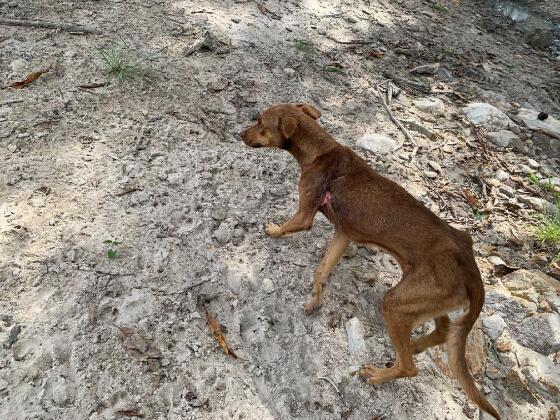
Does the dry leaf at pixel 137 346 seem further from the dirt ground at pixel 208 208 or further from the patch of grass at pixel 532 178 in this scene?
the patch of grass at pixel 532 178

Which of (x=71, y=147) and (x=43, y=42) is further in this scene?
(x=43, y=42)

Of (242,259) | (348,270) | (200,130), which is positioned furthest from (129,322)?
(200,130)

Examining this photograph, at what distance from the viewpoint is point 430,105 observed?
21.4 feet

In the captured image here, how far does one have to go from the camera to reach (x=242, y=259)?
4.22 metres

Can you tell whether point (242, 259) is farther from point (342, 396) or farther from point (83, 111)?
point (83, 111)

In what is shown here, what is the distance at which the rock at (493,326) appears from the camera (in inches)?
159

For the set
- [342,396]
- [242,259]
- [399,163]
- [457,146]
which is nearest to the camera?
[342,396]

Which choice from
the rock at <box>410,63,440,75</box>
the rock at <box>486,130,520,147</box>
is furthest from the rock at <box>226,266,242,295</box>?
the rock at <box>410,63,440,75</box>

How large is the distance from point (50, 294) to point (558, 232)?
4877mm

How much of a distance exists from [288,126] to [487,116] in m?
3.62

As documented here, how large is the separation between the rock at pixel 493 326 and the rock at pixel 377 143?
232 cm

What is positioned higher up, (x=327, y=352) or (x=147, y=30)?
(x=147, y=30)

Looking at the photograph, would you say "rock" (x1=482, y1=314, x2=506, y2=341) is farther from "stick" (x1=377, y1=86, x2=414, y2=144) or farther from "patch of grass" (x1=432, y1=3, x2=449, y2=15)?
"patch of grass" (x1=432, y1=3, x2=449, y2=15)

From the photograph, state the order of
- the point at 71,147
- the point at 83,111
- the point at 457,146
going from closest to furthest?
1. the point at 71,147
2. the point at 83,111
3. the point at 457,146
